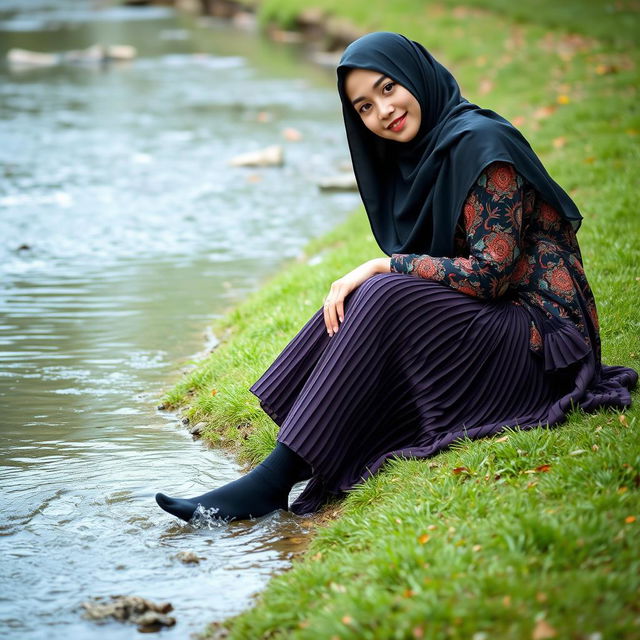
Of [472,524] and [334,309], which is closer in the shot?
[472,524]

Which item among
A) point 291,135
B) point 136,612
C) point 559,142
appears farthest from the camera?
point 291,135

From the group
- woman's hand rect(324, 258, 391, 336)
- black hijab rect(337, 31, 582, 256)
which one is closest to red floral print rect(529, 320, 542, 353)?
black hijab rect(337, 31, 582, 256)

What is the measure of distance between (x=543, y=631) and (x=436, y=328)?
1.38m

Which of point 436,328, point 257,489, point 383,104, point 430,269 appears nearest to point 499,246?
point 430,269

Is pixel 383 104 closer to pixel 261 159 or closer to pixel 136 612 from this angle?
pixel 136 612

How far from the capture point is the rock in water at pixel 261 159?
37.0 ft

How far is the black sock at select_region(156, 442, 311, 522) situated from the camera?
3.51 m

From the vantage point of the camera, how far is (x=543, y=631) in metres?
2.32

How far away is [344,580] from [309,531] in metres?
0.68

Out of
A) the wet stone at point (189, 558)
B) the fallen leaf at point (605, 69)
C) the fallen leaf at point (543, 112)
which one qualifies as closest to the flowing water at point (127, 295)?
the wet stone at point (189, 558)

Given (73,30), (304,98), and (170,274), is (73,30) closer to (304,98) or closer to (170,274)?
(304,98)

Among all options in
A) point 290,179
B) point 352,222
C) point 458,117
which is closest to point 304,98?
point 290,179

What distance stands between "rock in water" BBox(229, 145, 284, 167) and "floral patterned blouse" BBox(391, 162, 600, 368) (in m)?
7.78

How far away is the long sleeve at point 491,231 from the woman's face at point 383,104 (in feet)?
1.49
